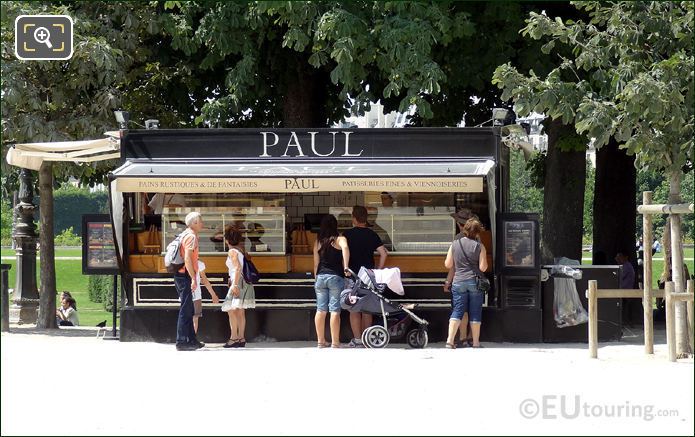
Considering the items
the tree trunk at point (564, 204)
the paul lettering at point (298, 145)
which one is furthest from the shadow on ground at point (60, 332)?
the tree trunk at point (564, 204)

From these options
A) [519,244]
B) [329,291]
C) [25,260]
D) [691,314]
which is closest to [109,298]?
[25,260]

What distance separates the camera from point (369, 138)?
16484 millimetres

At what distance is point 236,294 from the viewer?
51.4 ft

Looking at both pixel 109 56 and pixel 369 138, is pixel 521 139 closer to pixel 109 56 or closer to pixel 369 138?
pixel 369 138

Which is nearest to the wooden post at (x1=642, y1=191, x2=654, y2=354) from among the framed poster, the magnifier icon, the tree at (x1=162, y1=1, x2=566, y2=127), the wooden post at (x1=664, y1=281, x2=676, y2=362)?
the wooden post at (x1=664, y1=281, x2=676, y2=362)

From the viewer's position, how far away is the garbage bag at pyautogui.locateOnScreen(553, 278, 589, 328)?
16234 mm

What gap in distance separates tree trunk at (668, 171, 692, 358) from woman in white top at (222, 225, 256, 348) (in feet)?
16.3

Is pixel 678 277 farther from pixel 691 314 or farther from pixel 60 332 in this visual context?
pixel 60 332

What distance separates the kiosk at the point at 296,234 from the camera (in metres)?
16.0

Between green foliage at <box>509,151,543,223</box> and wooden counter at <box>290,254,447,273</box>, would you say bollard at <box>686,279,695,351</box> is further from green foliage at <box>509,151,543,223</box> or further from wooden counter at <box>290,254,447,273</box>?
green foliage at <box>509,151,543,223</box>

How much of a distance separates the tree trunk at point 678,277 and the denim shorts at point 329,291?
376cm

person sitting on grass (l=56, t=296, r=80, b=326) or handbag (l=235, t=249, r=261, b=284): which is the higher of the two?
handbag (l=235, t=249, r=261, b=284)

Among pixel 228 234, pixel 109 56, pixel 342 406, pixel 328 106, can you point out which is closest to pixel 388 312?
pixel 228 234

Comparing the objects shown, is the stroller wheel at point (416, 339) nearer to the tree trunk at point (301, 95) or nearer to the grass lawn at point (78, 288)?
the tree trunk at point (301, 95)
